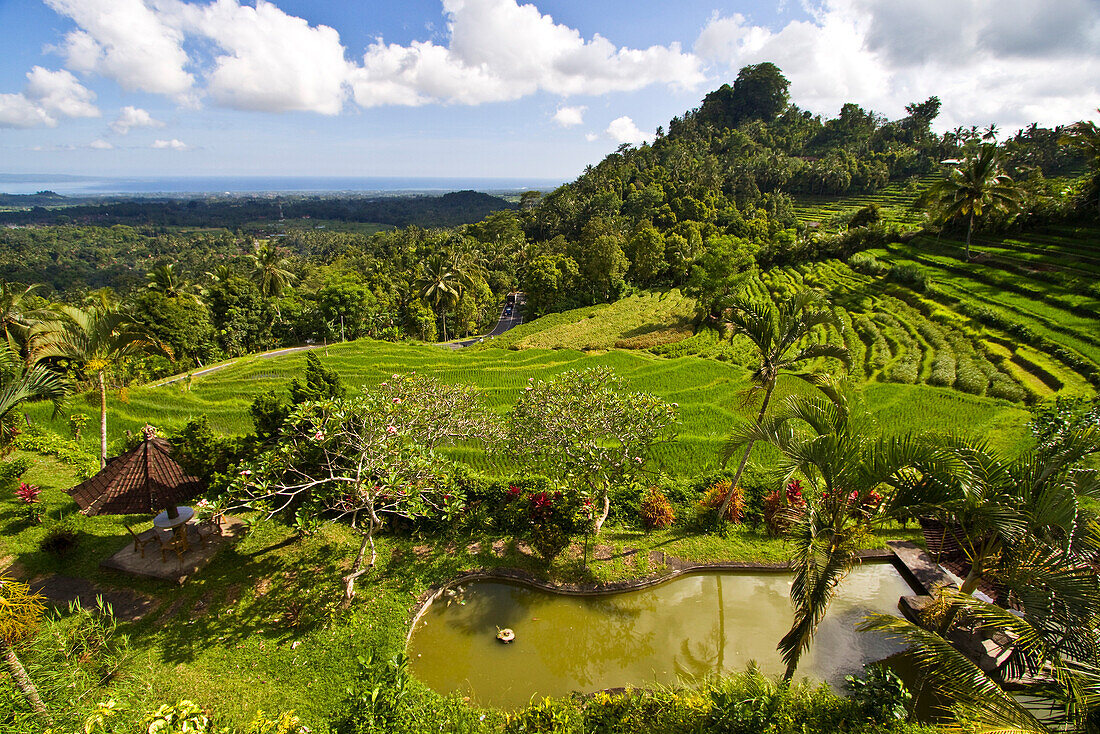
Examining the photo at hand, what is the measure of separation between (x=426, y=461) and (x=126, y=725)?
496 centimetres

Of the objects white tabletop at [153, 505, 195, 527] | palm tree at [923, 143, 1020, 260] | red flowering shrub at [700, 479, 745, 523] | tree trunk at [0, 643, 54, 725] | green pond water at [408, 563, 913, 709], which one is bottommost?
green pond water at [408, 563, 913, 709]

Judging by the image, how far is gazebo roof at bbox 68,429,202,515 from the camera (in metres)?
9.35

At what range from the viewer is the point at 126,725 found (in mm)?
5551

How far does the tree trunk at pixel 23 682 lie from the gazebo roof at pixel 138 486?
13.8ft

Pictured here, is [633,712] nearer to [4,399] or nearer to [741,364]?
[4,399]

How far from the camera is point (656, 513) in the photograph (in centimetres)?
1170

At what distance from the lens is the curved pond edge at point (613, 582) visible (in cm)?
987

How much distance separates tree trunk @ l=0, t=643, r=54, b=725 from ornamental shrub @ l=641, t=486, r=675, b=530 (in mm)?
10326

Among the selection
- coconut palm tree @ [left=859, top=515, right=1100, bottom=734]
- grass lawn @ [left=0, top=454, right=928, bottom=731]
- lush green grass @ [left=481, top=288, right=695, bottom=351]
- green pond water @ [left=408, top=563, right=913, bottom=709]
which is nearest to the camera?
coconut palm tree @ [left=859, top=515, right=1100, bottom=734]

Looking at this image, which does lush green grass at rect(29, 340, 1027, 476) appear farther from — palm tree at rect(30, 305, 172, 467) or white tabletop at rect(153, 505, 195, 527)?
white tabletop at rect(153, 505, 195, 527)

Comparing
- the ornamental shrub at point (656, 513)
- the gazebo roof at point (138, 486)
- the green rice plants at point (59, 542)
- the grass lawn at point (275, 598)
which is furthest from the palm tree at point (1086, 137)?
the green rice plants at point (59, 542)

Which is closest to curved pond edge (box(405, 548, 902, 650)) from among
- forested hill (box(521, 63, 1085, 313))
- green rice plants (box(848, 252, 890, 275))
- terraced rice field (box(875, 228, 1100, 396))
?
terraced rice field (box(875, 228, 1100, 396))

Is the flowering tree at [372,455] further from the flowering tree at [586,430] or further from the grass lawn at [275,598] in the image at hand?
the flowering tree at [586,430]

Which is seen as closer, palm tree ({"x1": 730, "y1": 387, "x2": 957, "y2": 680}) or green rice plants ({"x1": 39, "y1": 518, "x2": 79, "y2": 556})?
palm tree ({"x1": 730, "y1": 387, "x2": 957, "y2": 680})
